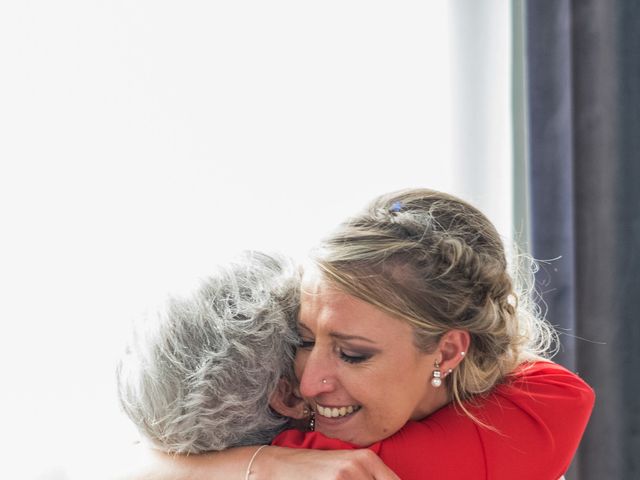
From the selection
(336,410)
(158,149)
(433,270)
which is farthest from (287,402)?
(158,149)

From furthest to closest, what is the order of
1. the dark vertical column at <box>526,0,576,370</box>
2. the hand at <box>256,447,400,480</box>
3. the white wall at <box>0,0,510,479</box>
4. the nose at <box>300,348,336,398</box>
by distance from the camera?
the dark vertical column at <box>526,0,576,370</box> < the white wall at <box>0,0,510,479</box> < the nose at <box>300,348,336,398</box> < the hand at <box>256,447,400,480</box>

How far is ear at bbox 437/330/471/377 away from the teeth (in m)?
0.18

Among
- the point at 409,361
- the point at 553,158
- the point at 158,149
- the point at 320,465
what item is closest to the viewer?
the point at 320,465

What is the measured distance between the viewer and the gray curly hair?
3.96 feet

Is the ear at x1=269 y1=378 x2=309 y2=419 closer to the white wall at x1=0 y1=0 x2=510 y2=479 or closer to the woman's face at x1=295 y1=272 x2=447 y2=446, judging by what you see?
the woman's face at x1=295 y1=272 x2=447 y2=446

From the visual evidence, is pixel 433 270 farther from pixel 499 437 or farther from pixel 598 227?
pixel 598 227

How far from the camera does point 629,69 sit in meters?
2.22

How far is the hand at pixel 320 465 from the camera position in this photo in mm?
1159

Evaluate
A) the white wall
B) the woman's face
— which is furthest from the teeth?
the white wall

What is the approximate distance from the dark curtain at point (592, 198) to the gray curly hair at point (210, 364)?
124 centimetres

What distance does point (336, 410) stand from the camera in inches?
52.1

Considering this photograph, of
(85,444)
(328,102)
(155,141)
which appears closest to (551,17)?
(328,102)

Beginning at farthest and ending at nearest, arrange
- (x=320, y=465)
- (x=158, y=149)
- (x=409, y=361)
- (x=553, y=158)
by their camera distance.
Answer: (x=553, y=158), (x=158, y=149), (x=409, y=361), (x=320, y=465)

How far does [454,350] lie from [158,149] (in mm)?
847
